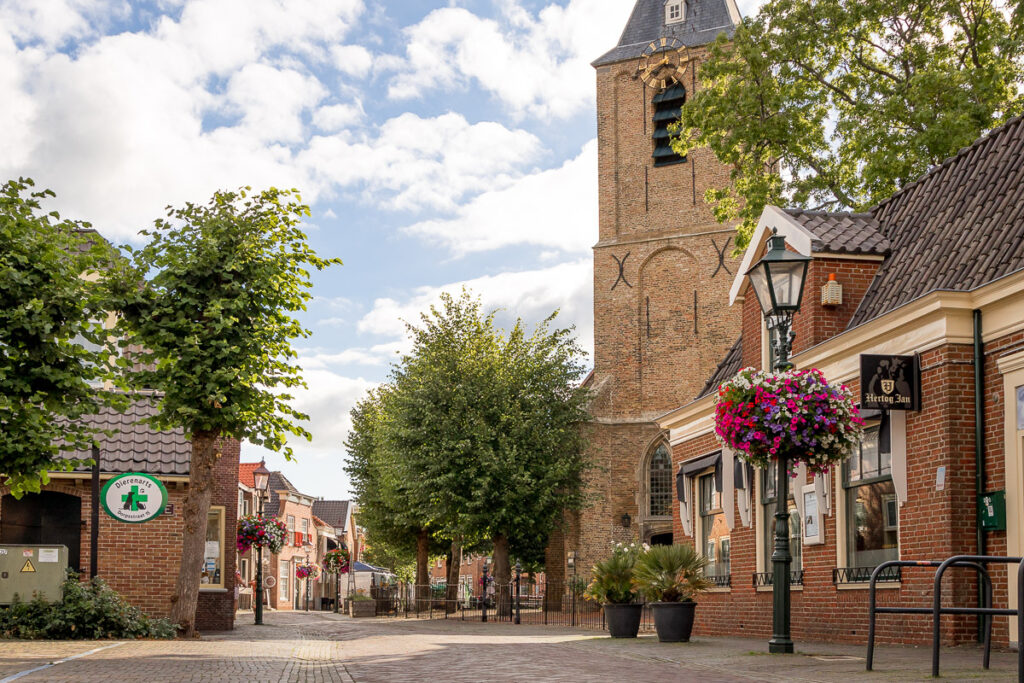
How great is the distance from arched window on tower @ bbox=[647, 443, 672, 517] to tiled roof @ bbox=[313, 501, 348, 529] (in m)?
51.4

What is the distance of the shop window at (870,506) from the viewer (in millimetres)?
13289

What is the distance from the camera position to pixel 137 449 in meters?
22.0

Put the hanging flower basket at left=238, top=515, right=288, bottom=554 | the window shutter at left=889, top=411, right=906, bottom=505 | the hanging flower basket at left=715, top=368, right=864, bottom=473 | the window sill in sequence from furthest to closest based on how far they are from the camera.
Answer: the hanging flower basket at left=238, top=515, right=288, bottom=554 < the window sill < the window shutter at left=889, top=411, right=906, bottom=505 < the hanging flower basket at left=715, top=368, right=864, bottom=473

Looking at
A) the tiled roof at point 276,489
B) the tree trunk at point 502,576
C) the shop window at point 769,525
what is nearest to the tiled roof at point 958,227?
the shop window at point 769,525

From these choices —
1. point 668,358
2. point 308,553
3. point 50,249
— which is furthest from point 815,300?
point 308,553

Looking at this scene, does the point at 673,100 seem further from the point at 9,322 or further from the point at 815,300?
the point at 9,322

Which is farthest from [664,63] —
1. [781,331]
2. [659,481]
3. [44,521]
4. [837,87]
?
[781,331]

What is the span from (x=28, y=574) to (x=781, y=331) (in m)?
12.9

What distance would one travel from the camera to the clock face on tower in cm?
4366

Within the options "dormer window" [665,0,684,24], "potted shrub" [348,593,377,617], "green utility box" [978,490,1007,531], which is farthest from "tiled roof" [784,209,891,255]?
"dormer window" [665,0,684,24]

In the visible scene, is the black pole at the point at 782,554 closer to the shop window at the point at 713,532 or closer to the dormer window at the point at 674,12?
the shop window at the point at 713,532

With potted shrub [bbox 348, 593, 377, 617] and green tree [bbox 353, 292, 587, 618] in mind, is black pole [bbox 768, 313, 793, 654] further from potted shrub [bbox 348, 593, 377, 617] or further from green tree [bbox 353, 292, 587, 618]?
potted shrub [bbox 348, 593, 377, 617]

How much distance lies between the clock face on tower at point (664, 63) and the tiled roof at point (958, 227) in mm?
28807

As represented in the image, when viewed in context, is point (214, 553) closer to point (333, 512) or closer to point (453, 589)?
point (453, 589)
